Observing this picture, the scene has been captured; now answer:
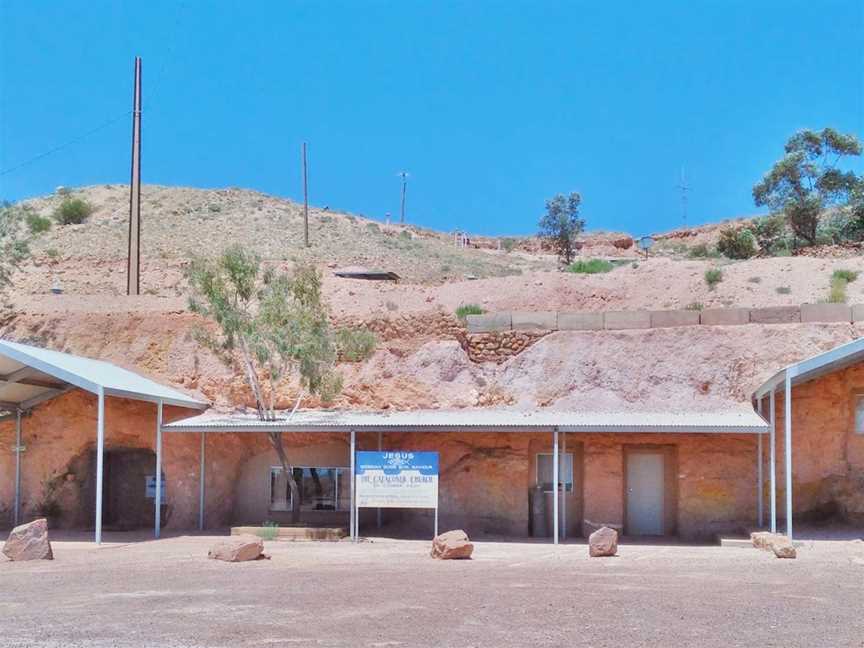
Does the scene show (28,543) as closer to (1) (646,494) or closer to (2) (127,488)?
(2) (127,488)

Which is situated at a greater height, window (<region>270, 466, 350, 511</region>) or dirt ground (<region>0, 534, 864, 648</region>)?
window (<region>270, 466, 350, 511</region>)

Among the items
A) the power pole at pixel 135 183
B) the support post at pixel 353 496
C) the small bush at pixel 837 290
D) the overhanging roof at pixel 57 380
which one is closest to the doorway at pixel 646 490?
the support post at pixel 353 496

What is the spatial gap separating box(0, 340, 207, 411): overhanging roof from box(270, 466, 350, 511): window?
2.69 metres

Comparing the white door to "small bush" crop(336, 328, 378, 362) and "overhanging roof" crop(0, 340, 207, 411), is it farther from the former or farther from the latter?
"overhanging roof" crop(0, 340, 207, 411)

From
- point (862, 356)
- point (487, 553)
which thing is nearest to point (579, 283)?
point (862, 356)

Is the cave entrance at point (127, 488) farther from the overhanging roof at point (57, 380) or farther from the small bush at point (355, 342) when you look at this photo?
the small bush at point (355, 342)

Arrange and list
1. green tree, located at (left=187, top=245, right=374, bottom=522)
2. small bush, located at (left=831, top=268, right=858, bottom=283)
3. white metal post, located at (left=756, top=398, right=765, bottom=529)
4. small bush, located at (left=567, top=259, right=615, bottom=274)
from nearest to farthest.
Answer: white metal post, located at (left=756, top=398, right=765, bottom=529) < green tree, located at (left=187, top=245, right=374, bottom=522) < small bush, located at (left=831, top=268, right=858, bottom=283) < small bush, located at (left=567, top=259, right=615, bottom=274)

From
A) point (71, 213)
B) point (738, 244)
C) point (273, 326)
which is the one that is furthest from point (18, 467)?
point (71, 213)

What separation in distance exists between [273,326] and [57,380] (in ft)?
16.4

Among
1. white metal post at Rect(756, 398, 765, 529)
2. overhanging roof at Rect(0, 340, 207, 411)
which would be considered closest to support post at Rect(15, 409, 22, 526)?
overhanging roof at Rect(0, 340, 207, 411)

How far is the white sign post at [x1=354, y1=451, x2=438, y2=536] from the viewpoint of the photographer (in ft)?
71.1

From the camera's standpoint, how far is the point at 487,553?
63.8 ft

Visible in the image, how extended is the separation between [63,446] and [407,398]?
27.2ft

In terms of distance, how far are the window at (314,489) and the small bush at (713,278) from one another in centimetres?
1432
